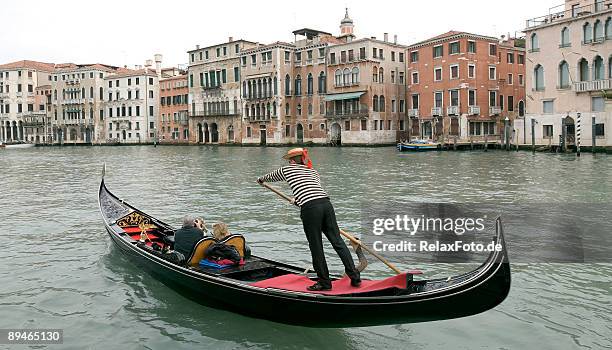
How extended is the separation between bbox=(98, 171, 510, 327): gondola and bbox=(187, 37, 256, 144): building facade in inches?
1763

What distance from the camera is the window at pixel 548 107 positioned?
30.4 m

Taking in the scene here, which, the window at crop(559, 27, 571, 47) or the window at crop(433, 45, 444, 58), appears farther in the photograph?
the window at crop(433, 45, 444, 58)

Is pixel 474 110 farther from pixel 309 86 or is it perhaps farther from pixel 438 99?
pixel 309 86

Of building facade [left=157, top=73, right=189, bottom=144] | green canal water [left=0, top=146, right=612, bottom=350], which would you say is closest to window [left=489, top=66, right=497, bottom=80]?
green canal water [left=0, top=146, right=612, bottom=350]

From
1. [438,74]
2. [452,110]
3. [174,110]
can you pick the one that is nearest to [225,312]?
[452,110]

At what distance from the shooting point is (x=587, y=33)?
2845 centimetres

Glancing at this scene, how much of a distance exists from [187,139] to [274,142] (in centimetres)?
1223

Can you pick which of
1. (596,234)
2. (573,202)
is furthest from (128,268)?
(573,202)

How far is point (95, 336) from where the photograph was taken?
16.4 ft

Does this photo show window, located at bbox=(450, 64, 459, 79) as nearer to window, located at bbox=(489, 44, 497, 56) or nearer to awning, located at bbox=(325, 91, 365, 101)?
window, located at bbox=(489, 44, 497, 56)

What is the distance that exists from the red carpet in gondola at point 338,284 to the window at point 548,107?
28.6m

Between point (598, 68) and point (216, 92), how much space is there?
3239 cm

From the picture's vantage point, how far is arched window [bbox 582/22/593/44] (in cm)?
2827

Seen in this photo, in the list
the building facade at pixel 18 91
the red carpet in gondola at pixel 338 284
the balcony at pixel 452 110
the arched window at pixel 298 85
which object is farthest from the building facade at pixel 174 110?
the red carpet in gondola at pixel 338 284
